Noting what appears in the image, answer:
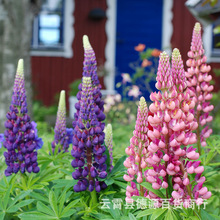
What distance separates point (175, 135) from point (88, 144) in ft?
1.74

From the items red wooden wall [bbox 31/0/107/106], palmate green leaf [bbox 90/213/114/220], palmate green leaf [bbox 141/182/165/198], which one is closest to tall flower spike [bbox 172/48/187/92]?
palmate green leaf [bbox 141/182/165/198]

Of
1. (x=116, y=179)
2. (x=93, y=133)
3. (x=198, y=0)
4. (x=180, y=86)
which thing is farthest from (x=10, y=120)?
(x=198, y=0)

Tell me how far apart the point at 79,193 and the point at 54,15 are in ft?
33.0

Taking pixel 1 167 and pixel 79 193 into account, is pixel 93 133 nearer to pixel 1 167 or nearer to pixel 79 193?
pixel 79 193

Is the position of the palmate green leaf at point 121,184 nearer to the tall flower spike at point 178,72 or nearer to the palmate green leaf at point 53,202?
the palmate green leaf at point 53,202

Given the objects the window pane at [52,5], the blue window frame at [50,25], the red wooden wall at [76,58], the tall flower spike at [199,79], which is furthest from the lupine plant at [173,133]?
the window pane at [52,5]

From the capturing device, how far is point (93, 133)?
6.21 feet

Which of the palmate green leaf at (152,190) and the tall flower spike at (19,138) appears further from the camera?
the tall flower spike at (19,138)

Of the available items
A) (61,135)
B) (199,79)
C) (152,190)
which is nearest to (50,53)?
(61,135)

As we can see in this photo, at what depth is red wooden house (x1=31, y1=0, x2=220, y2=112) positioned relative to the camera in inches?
442

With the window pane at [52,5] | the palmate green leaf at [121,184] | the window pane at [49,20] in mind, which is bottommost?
the palmate green leaf at [121,184]

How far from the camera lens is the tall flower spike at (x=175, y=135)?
1.50 meters

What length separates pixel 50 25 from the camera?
37.2ft

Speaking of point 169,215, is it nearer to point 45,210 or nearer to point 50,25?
point 45,210
